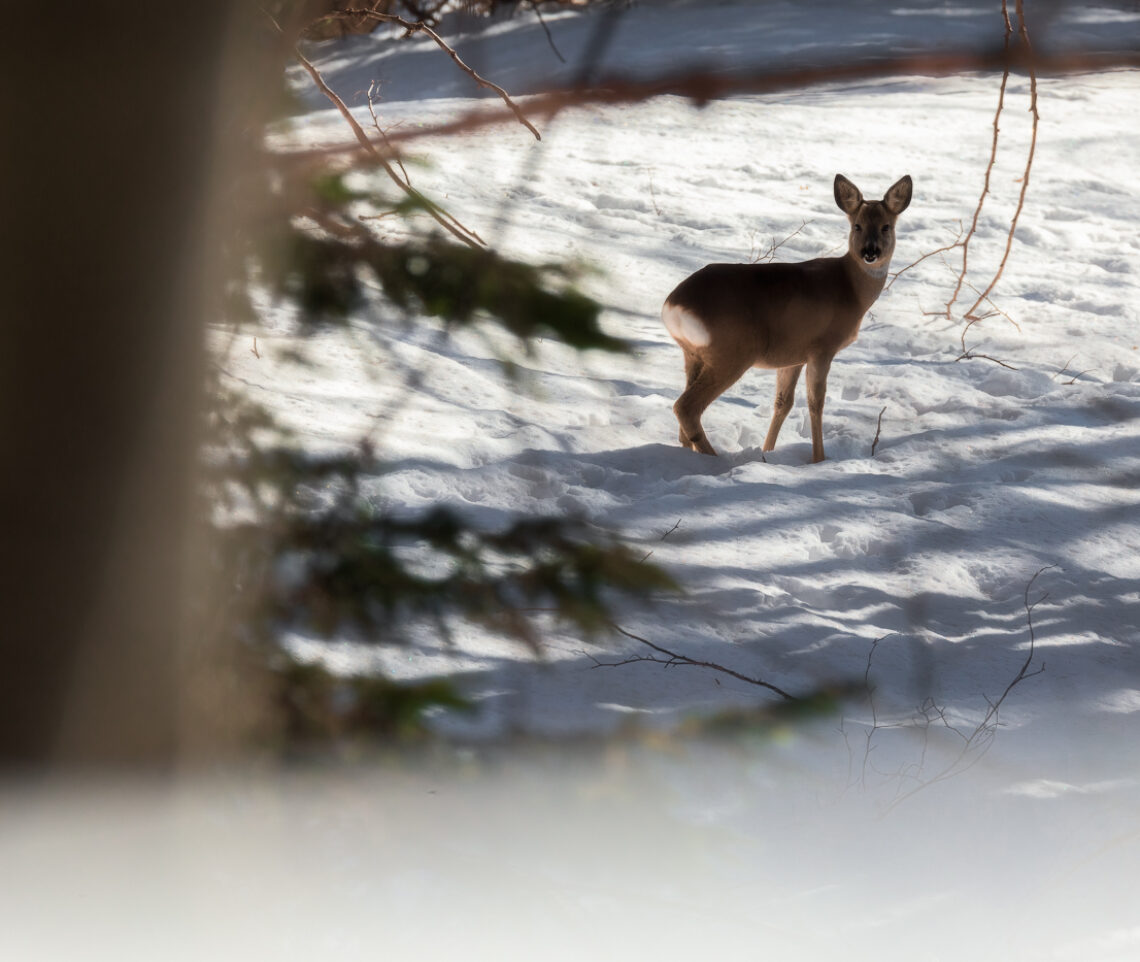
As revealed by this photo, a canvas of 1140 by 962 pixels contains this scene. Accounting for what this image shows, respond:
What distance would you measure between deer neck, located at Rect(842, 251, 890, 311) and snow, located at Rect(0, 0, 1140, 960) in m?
0.60

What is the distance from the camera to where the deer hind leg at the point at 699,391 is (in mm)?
4320

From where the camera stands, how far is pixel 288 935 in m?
1.84

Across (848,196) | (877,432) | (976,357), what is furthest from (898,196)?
(976,357)

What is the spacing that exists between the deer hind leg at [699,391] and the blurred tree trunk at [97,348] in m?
2.84

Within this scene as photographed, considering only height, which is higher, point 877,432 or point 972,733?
point 877,432

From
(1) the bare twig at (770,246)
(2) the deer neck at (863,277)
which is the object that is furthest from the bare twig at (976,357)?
(1) the bare twig at (770,246)

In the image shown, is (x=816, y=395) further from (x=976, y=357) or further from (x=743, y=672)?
(x=743, y=672)

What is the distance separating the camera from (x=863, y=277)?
14.6 ft

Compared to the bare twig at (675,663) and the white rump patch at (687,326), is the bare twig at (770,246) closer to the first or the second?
the white rump patch at (687,326)

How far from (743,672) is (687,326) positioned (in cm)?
174

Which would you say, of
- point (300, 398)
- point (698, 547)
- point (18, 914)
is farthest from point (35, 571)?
point (300, 398)

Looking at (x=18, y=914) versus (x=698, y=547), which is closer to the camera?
(x=18, y=914)

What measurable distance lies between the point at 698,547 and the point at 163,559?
6.90 feet

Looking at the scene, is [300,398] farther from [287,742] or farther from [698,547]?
[287,742]
